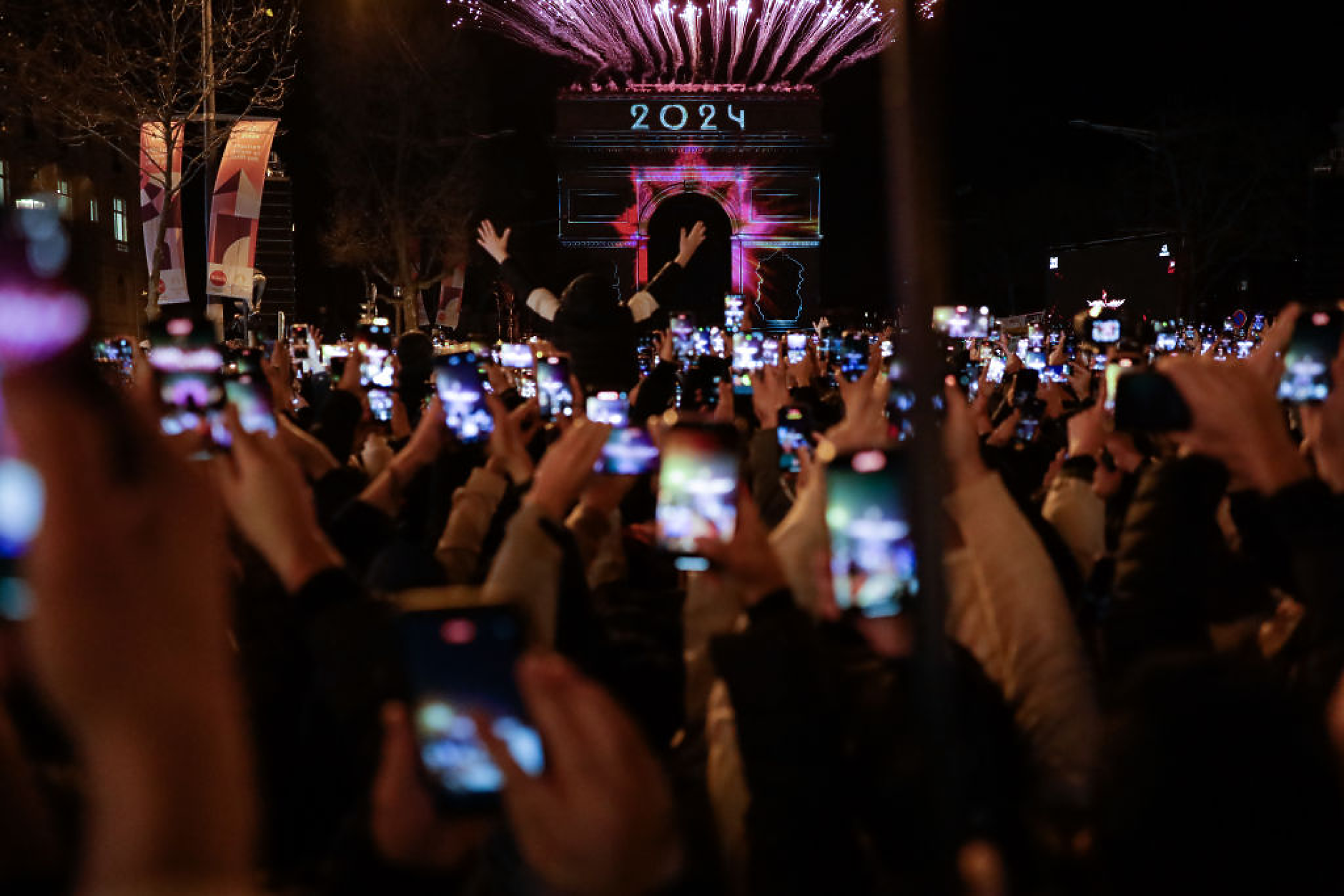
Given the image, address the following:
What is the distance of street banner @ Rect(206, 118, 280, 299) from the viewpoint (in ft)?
60.5

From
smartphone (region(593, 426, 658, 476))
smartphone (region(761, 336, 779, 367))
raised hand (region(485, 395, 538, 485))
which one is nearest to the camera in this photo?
smartphone (region(593, 426, 658, 476))

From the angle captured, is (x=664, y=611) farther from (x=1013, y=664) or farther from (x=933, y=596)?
(x=933, y=596)

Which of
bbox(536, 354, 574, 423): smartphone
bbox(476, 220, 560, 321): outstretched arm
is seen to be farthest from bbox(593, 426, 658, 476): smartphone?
bbox(476, 220, 560, 321): outstretched arm

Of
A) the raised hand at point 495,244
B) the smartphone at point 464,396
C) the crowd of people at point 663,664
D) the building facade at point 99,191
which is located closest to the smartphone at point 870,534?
the crowd of people at point 663,664

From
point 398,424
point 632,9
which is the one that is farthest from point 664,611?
point 632,9

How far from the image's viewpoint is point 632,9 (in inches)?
1578

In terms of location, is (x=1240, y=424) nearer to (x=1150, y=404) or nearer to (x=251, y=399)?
(x=1150, y=404)

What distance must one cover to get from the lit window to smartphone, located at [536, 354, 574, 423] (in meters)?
39.2

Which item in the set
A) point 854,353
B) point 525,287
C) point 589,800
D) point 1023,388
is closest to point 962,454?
point 589,800

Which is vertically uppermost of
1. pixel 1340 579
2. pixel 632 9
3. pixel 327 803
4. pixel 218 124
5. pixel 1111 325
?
pixel 632 9

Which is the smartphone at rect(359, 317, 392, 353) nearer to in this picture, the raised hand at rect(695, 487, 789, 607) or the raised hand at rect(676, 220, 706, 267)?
the raised hand at rect(676, 220, 706, 267)

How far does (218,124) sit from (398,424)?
19609mm

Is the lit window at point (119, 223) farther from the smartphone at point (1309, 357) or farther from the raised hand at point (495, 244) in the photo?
the smartphone at point (1309, 357)

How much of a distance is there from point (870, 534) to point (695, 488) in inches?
31.3
